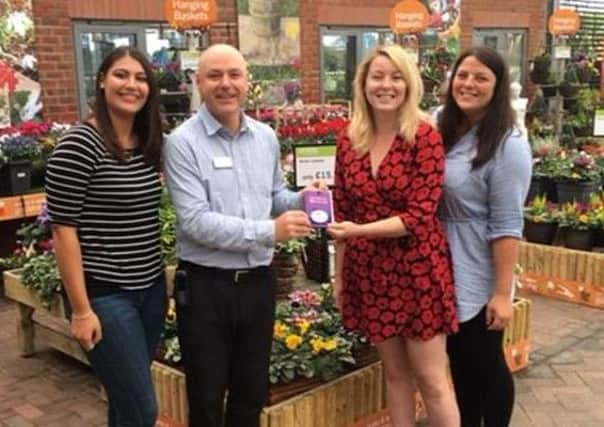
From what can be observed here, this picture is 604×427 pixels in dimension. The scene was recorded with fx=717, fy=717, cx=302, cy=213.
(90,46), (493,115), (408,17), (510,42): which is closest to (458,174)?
(493,115)

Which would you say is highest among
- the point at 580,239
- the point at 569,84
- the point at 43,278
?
the point at 569,84

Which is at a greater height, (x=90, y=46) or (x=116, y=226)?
(x=90, y=46)

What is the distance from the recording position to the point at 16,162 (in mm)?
5188

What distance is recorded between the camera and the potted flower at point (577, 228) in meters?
5.14

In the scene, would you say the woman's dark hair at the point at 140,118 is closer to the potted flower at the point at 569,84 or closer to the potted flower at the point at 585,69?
the potted flower at the point at 569,84

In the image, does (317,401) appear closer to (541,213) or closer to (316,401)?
(316,401)

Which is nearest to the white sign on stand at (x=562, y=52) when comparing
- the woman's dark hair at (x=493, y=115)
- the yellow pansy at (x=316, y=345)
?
the woman's dark hair at (x=493, y=115)

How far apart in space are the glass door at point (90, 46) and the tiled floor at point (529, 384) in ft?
9.82

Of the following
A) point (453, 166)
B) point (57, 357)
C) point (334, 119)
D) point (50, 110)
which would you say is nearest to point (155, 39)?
point (50, 110)

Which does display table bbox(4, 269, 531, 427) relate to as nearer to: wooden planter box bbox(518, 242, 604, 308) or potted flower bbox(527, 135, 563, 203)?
wooden planter box bbox(518, 242, 604, 308)

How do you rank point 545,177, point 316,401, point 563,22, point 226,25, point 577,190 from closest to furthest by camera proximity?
point 316,401, point 577,190, point 545,177, point 226,25, point 563,22

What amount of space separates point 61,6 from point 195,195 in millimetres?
5320

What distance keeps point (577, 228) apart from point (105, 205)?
3999 millimetres

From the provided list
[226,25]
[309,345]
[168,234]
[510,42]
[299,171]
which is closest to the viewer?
[309,345]
